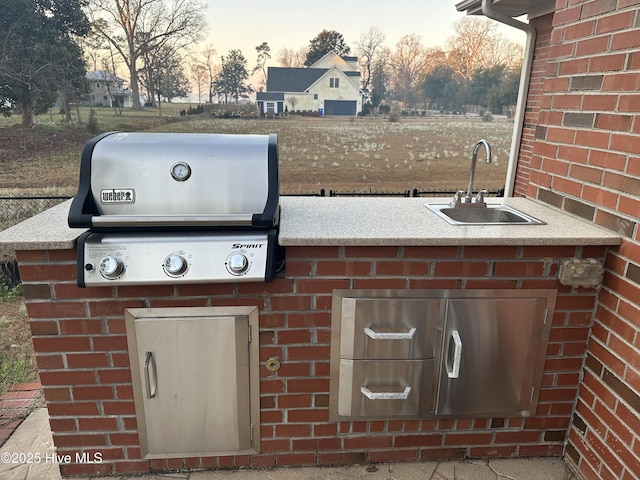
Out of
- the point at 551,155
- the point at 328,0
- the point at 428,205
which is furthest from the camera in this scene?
the point at 328,0

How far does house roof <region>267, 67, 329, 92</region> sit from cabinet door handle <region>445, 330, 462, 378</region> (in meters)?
10.3

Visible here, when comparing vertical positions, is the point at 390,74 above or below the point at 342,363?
above

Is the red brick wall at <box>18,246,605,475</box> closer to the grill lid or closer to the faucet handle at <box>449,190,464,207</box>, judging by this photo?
the grill lid

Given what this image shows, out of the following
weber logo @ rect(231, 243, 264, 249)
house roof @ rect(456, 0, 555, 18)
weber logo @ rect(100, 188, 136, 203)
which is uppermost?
house roof @ rect(456, 0, 555, 18)

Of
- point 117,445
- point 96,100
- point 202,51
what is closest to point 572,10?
point 117,445

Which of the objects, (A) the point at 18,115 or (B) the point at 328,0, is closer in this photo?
(A) the point at 18,115

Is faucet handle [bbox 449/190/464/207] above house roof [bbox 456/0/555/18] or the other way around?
the other way around

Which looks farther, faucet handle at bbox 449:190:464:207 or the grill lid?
faucet handle at bbox 449:190:464:207

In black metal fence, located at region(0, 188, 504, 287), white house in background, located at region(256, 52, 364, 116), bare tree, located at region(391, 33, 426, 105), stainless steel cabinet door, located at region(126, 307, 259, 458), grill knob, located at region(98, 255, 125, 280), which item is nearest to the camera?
grill knob, located at region(98, 255, 125, 280)

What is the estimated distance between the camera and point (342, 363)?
176 cm

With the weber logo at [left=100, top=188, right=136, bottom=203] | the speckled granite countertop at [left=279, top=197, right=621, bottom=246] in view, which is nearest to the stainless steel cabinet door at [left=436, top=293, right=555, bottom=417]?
the speckled granite countertop at [left=279, top=197, right=621, bottom=246]

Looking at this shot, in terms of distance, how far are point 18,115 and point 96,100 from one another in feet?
5.13

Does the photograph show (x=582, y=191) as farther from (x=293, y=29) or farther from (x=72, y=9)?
(x=72, y=9)

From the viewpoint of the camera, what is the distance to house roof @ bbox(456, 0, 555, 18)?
4781 mm
